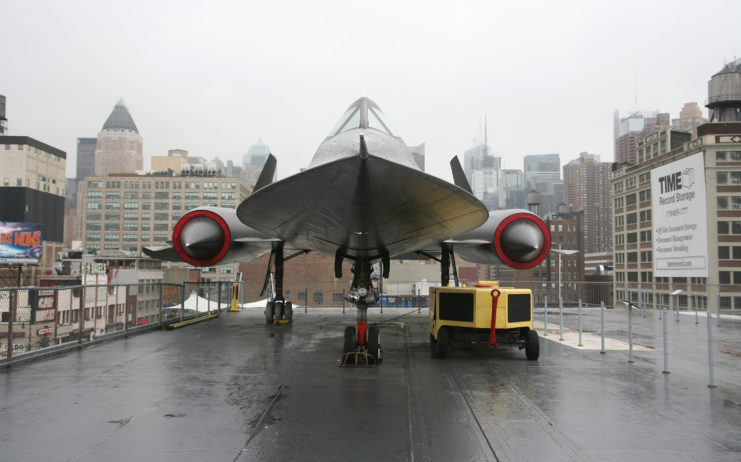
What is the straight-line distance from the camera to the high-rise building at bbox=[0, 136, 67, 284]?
8200 centimetres

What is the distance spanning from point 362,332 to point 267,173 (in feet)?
10.9

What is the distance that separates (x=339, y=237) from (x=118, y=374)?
377cm

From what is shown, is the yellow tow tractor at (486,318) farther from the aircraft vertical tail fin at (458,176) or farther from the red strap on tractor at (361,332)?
the aircraft vertical tail fin at (458,176)

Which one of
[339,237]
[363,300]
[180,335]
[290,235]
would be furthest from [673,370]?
[180,335]

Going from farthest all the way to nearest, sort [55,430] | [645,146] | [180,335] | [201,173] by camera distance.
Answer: [201,173] < [645,146] < [180,335] < [55,430]

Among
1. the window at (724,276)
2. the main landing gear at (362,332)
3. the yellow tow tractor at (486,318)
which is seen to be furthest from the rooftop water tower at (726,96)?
the main landing gear at (362,332)

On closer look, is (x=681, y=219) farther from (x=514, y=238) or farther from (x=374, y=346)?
(x=374, y=346)

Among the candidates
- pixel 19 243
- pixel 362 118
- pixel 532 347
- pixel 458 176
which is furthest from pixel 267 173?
pixel 19 243

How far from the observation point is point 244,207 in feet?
14.5

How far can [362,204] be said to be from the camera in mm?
4293

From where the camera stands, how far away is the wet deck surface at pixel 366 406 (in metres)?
3.97

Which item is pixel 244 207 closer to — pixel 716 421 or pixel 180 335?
pixel 716 421

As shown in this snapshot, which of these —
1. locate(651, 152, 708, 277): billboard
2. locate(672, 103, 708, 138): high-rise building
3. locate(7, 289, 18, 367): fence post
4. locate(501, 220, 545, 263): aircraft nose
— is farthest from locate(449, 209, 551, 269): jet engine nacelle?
locate(672, 103, 708, 138): high-rise building

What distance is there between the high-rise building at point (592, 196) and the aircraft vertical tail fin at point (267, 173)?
156 m
